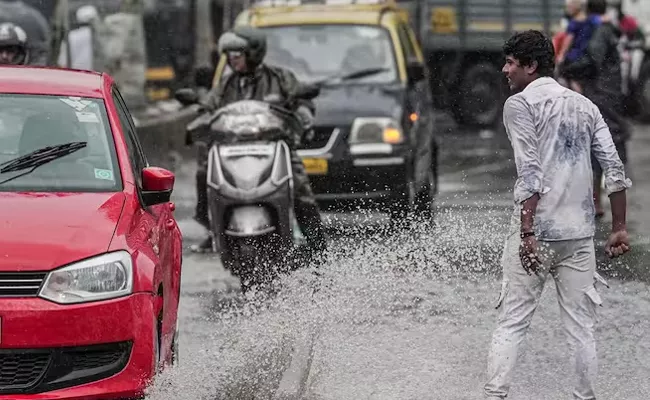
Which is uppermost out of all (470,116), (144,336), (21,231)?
(21,231)

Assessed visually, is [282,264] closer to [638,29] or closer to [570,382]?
[570,382]

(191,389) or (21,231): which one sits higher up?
(21,231)

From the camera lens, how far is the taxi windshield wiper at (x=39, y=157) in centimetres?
779

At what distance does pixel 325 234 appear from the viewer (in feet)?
38.5

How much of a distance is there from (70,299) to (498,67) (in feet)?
71.9

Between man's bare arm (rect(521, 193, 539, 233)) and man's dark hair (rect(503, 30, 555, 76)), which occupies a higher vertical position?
man's dark hair (rect(503, 30, 555, 76))

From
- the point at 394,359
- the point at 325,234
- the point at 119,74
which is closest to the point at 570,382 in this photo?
the point at 394,359

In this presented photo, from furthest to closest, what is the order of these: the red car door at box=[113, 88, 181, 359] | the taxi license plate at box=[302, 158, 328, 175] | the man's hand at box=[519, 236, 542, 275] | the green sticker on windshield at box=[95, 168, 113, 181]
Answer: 1. the taxi license plate at box=[302, 158, 328, 175]
2. the green sticker on windshield at box=[95, 168, 113, 181]
3. the red car door at box=[113, 88, 181, 359]
4. the man's hand at box=[519, 236, 542, 275]

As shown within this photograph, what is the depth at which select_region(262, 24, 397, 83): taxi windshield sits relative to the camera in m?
15.4

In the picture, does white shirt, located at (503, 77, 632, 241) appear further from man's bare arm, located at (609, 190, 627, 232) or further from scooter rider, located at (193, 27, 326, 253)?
scooter rider, located at (193, 27, 326, 253)

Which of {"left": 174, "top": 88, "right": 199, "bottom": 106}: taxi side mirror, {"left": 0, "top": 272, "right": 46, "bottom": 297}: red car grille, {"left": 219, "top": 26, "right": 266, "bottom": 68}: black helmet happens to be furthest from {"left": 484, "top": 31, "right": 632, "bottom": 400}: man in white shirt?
{"left": 174, "top": 88, "right": 199, "bottom": 106}: taxi side mirror

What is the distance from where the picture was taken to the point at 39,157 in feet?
25.8

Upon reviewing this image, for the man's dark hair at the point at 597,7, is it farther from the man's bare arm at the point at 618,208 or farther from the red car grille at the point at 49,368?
the red car grille at the point at 49,368

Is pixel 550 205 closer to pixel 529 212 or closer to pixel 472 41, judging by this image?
pixel 529 212
